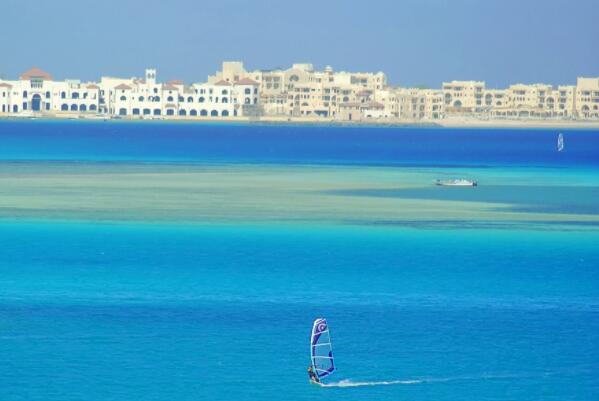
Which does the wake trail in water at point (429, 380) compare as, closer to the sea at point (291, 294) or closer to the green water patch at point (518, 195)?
the sea at point (291, 294)

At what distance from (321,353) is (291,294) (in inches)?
208

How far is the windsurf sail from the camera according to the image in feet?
66.1

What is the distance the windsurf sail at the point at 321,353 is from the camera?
20.2 meters

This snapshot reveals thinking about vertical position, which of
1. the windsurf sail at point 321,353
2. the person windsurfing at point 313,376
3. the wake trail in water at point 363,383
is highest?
the windsurf sail at point 321,353

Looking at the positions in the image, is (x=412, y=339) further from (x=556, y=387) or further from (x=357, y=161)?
(x=357, y=161)

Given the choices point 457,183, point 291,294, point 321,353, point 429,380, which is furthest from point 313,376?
point 457,183

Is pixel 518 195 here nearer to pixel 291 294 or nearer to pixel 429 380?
pixel 291 294

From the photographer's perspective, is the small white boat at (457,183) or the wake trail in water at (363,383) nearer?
the wake trail in water at (363,383)

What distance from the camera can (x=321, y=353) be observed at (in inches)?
832

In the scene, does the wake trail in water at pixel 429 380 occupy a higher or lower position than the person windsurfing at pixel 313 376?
lower

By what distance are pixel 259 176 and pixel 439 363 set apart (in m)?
42.1

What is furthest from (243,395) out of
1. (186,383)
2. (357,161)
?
(357,161)

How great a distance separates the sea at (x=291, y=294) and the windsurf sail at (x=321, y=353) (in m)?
0.24

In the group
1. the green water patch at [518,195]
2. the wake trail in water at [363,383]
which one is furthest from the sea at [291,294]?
the green water patch at [518,195]
